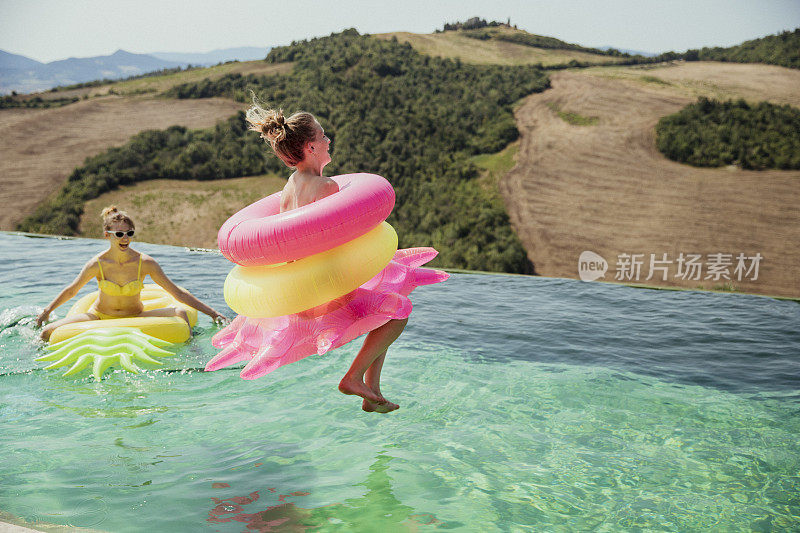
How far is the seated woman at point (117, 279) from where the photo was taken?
5.73 meters

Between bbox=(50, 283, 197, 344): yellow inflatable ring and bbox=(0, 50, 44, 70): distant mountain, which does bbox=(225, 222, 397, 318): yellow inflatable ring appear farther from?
bbox=(0, 50, 44, 70): distant mountain

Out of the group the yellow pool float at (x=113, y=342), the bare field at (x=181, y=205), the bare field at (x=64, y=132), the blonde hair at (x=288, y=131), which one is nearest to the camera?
the blonde hair at (x=288, y=131)

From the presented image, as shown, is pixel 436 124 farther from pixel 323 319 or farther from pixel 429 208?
pixel 323 319

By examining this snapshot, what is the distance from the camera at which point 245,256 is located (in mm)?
3498

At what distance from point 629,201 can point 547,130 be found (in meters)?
3.61

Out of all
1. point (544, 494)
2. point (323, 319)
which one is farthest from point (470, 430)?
point (323, 319)

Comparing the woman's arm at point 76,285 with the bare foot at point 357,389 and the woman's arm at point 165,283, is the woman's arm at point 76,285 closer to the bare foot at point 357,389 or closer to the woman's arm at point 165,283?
the woman's arm at point 165,283

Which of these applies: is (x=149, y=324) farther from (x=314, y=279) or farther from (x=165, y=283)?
(x=314, y=279)

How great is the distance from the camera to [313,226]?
10.8 feet

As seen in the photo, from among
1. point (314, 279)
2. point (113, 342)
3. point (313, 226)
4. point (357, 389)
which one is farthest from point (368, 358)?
point (113, 342)

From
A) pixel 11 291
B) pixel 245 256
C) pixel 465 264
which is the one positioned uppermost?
pixel 245 256

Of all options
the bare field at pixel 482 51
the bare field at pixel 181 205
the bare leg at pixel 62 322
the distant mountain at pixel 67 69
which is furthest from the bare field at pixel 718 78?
the bare leg at pixel 62 322

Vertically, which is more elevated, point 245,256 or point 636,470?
point 245,256

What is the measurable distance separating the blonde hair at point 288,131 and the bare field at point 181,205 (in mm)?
17024
